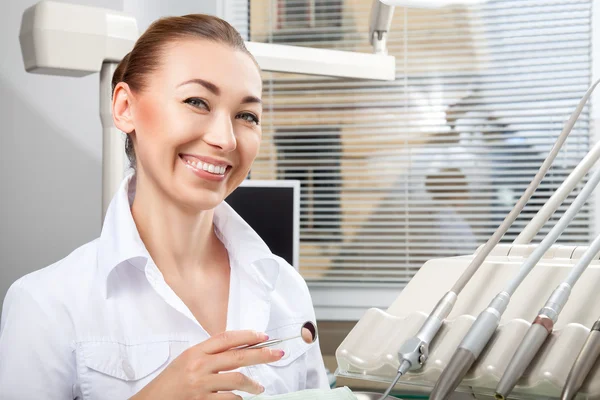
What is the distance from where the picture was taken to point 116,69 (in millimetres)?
853

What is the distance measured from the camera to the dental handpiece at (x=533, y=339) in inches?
16.9

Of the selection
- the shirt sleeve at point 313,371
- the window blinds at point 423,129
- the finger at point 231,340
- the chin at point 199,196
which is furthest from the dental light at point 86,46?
the window blinds at point 423,129

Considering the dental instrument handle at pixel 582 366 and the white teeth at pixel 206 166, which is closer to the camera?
the dental instrument handle at pixel 582 366

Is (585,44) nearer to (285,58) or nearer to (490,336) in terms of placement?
(285,58)

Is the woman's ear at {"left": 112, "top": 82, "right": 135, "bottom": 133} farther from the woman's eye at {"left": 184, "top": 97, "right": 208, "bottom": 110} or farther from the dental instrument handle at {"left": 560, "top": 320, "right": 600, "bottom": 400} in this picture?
the dental instrument handle at {"left": 560, "top": 320, "right": 600, "bottom": 400}

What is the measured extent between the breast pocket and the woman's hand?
173mm

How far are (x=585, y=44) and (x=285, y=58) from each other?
158 cm

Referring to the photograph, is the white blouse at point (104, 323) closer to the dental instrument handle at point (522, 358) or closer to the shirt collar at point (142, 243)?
the shirt collar at point (142, 243)

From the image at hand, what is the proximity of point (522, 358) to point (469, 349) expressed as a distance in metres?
0.03

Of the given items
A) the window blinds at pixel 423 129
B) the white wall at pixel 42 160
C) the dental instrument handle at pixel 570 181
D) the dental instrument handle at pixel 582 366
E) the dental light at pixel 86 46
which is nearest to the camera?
the dental instrument handle at pixel 582 366

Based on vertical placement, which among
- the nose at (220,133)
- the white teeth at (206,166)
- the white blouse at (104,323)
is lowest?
the white blouse at (104,323)

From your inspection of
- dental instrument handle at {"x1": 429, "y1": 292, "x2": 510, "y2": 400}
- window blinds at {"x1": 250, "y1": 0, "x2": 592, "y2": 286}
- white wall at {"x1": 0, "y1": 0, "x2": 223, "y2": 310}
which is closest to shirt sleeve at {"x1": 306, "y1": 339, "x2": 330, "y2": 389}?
dental instrument handle at {"x1": 429, "y1": 292, "x2": 510, "y2": 400}

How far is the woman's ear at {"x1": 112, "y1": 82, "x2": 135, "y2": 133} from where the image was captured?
74cm

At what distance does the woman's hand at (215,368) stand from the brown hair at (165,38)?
0.35m
